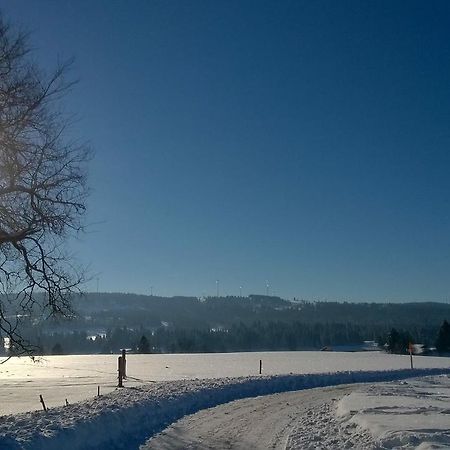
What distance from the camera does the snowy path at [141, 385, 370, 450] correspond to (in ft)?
41.6

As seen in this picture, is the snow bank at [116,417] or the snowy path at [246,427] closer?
the snow bank at [116,417]

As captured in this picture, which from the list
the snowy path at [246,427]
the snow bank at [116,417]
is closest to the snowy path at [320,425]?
the snowy path at [246,427]

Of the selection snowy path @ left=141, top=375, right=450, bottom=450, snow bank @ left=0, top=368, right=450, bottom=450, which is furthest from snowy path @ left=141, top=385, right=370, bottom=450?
snow bank @ left=0, top=368, right=450, bottom=450

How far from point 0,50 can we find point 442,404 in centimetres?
1525

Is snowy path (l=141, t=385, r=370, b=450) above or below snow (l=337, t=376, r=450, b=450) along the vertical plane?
below

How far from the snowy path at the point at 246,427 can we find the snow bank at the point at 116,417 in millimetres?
614

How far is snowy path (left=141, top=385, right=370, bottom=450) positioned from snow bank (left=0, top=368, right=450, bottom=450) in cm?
61

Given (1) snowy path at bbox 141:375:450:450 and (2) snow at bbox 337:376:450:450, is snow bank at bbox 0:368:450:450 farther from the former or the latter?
(2) snow at bbox 337:376:450:450

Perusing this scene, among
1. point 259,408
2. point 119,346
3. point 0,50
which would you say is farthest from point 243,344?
point 0,50

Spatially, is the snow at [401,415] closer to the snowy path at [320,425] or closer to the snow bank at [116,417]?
the snowy path at [320,425]

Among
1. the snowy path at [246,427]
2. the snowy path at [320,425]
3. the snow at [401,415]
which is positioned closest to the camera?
the snow at [401,415]

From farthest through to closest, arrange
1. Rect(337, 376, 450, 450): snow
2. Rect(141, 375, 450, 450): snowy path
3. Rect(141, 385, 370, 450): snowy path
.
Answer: Rect(141, 385, 370, 450): snowy path → Rect(141, 375, 450, 450): snowy path → Rect(337, 376, 450, 450): snow

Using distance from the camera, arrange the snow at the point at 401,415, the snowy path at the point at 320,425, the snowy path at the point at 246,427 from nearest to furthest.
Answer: the snow at the point at 401,415
the snowy path at the point at 320,425
the snowy path at the point at 246,427

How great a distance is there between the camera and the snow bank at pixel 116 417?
12.2 meters
